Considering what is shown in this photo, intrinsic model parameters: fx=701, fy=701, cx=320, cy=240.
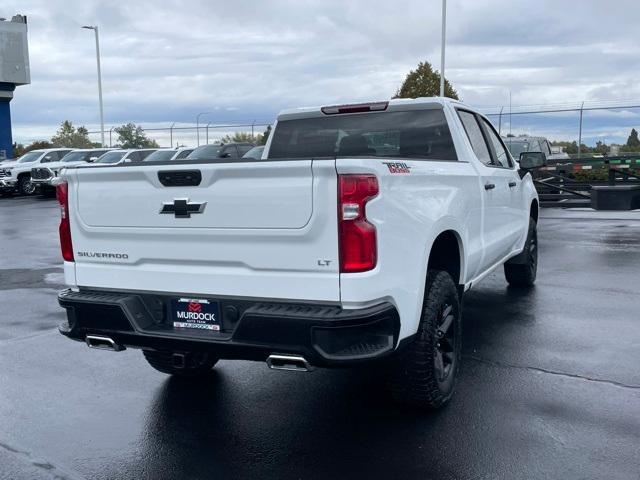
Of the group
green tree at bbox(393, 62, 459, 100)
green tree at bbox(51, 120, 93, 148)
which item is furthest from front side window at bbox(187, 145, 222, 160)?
green tree at bbox(51, 120, 93, 148)

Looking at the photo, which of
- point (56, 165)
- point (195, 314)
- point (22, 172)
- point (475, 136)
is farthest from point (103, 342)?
point (22, 172)

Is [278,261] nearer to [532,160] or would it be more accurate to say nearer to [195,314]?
[195,314]

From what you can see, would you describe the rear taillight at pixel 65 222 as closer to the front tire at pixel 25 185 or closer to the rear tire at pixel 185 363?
the rear tire at pixel 185 363

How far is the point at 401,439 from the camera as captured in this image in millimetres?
4113

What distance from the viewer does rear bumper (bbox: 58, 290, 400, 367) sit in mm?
3559

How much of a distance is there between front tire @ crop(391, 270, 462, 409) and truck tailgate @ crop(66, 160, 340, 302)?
87 cm

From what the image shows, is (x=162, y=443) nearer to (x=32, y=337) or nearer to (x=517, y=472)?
(x=517, y=472)

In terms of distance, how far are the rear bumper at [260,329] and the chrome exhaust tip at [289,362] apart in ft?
0.08

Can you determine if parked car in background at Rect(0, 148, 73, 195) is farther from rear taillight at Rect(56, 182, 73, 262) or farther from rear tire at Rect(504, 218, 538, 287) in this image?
rear taillight at Rect(56, 182, 73, 262)

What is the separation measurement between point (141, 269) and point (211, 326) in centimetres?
58

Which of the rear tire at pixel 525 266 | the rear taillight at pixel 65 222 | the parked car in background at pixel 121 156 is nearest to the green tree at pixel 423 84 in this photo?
the parked car in background at pixel 121 156

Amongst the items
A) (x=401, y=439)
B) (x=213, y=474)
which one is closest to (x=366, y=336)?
(x=401, y=439)

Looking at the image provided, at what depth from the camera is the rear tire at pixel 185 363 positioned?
5090mm

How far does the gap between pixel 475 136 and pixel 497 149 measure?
0.81m
